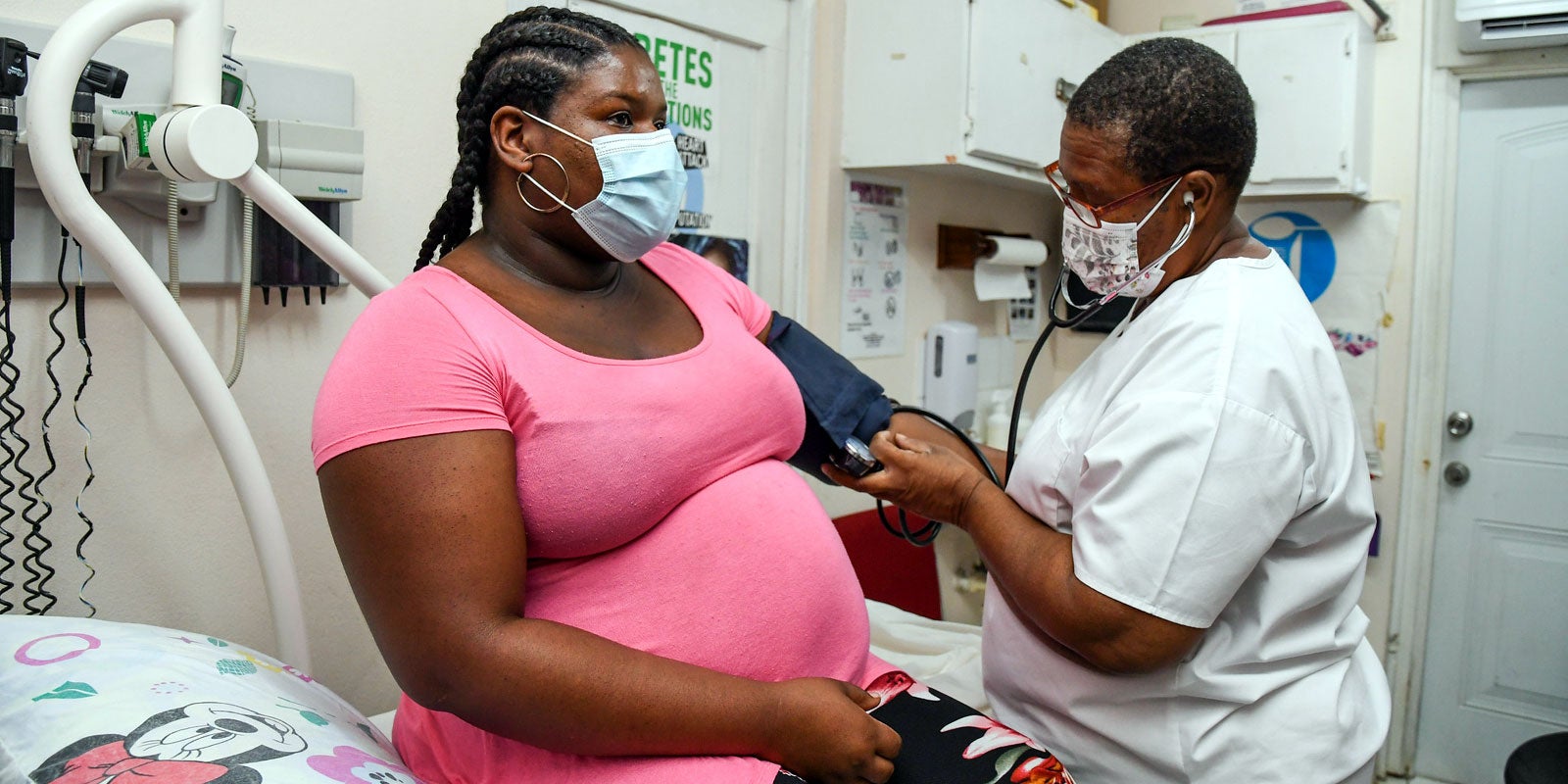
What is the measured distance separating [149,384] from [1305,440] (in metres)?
1.29

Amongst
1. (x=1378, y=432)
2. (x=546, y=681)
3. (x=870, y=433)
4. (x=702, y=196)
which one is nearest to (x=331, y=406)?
(x=546, y=681)

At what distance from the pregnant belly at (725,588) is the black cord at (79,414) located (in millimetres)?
650

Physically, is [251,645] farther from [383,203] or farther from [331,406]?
[331,406]

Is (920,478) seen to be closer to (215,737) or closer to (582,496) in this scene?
(582,496)

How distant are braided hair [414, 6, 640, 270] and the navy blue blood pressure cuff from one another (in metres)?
0.40

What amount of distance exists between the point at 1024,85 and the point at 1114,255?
1244 millimetres

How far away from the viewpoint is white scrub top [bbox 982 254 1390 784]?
103 centimetres

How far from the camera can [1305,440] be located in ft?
3.46

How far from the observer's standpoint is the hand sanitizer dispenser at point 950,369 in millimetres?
2633

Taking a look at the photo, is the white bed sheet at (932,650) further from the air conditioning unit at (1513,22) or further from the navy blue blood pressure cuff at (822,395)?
the air conditioning unit at (1513,22)

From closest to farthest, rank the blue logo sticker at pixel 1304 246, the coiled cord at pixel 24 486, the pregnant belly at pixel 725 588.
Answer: the pregnant belly at pixel 725 588 < the coiled cord at pixel 24 486 < the blue logo sticker at pixel 1304 246

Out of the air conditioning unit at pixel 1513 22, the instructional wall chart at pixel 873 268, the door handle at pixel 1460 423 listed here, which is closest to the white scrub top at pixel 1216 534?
the instructional wall chart at pixel 873 268

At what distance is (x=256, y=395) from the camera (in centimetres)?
138

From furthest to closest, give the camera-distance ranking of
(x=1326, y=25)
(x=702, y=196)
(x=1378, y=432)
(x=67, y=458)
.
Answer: (x=1378, y=432) → (x=1326, y=25) → (x=702, y=196) → (x=67, y=458)
